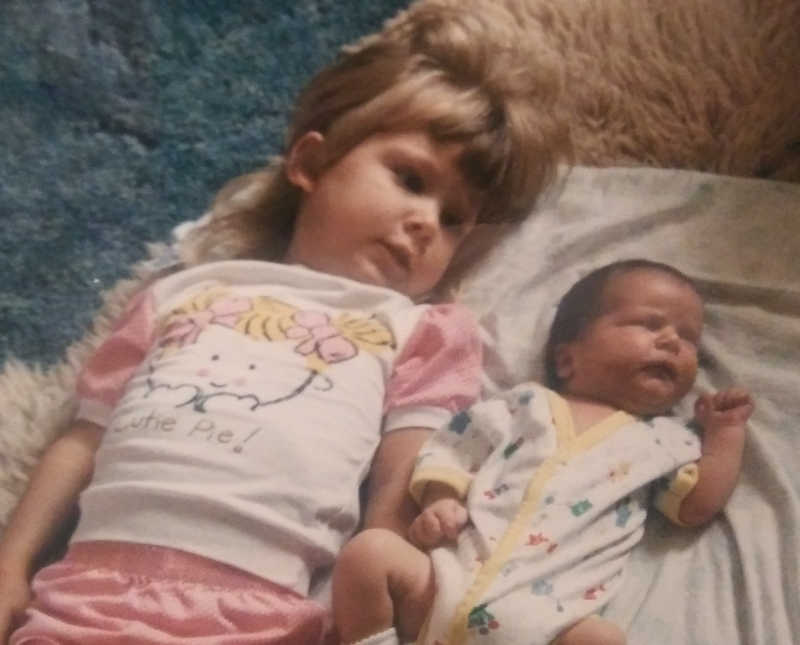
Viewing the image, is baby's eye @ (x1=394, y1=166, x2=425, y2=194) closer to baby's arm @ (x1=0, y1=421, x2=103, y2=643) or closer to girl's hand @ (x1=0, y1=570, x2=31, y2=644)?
baby's arm @ (x1=0, y1=421, x2=103, y2=643)

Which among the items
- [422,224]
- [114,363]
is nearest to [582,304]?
[422,224]

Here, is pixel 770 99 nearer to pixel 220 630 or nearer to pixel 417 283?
pixel 417 283

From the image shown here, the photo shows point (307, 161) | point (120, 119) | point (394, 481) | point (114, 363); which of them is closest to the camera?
point (394, 481)

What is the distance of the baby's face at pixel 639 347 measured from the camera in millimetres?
952

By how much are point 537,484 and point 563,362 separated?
0.16 m

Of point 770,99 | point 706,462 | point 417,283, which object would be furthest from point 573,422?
point 770,99

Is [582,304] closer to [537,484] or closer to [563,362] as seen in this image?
[563,362]

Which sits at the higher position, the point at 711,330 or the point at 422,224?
the point at 422,224

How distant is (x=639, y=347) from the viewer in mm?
951

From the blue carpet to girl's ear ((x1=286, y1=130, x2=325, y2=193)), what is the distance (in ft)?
0.39

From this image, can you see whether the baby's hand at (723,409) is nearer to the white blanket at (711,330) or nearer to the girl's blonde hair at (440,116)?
the white blanket at (711,330)

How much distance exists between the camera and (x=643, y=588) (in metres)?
0.88

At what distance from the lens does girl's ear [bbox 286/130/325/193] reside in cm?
114

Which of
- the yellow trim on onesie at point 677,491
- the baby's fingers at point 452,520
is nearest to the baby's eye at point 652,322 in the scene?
the yellow trim on onesie at point 677,491
